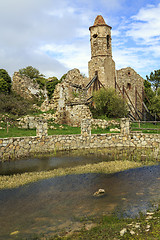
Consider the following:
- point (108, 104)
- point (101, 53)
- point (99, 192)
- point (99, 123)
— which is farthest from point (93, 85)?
point (99, 192)

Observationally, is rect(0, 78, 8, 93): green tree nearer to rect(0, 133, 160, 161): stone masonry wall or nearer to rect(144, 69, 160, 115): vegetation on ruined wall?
rect(0, 133, 160, 161): stone masonry wall

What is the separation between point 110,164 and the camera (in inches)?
451

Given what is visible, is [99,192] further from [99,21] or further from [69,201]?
[99,21]

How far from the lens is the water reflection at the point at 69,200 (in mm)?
5504

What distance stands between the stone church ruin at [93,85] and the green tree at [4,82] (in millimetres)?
1883

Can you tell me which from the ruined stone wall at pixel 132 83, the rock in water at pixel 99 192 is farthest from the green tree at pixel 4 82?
the rock in water at pixel 99 192

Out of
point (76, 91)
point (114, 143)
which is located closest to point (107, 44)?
point (76, 91)

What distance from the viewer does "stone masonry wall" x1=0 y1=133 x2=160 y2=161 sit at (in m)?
14.4

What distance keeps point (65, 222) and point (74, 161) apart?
708 cm

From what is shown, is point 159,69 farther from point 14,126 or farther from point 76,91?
point 14,126

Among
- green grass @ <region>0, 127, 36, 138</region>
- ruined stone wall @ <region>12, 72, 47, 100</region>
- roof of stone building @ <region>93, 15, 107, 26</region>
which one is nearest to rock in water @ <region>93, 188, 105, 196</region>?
green grass @ <region>0, 127, 36, 138</region>

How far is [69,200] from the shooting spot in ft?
22.8

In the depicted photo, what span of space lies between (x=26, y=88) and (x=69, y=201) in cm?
2568

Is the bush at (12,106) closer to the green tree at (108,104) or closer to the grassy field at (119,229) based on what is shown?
the green tree at (108,104)
